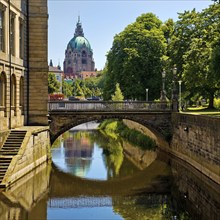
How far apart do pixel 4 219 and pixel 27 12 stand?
1846 cm

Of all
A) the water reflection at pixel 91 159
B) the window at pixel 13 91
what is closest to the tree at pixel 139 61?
the water reflection at pixel 91 159

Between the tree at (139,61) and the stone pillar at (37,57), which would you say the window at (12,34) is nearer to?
the stone pillar at (37,57)

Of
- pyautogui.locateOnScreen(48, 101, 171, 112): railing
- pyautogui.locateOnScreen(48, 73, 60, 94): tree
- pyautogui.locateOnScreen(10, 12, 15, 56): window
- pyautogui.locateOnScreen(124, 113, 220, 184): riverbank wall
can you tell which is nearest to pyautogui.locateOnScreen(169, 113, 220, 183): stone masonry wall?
pyautogui.locateOnScreen(124, 113, 220, 184): riverbank wall

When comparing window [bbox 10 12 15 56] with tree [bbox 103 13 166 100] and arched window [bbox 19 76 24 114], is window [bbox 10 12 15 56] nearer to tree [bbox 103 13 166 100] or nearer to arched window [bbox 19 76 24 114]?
arched window [bbox 19 76 24 114]

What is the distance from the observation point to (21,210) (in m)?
18.7

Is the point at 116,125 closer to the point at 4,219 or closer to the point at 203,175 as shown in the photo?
the point at 203,175

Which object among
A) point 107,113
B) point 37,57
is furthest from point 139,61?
point 37,57

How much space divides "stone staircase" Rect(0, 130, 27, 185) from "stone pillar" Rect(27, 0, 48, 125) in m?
5.25

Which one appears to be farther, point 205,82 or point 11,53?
point 205,82

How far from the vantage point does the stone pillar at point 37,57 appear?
105 ft

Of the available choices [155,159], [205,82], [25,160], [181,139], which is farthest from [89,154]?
[25,160]

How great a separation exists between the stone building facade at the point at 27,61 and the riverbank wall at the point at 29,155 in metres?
1.76

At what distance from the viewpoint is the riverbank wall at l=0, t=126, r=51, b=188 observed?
878 inches

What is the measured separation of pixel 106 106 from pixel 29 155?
1093cm
